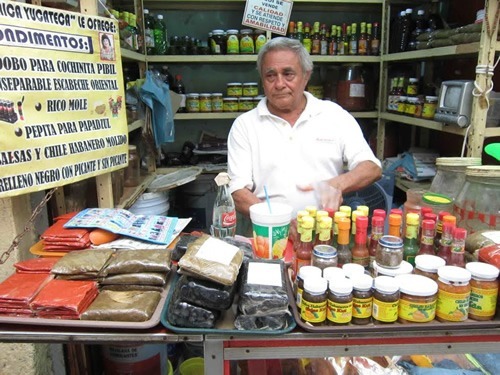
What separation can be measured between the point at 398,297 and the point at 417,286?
50 mm

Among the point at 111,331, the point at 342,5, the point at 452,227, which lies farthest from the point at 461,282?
the point at 342,5

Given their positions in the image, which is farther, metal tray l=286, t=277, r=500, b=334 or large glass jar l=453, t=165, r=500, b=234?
large glass jar l=453, t=165, r=500, b=234

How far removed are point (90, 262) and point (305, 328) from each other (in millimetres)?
621

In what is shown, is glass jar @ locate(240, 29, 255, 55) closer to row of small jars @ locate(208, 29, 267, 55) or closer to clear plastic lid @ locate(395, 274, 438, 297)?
row of small jars @ locate(208, 29, 267, 55)

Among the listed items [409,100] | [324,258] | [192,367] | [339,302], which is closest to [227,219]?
[324,258]

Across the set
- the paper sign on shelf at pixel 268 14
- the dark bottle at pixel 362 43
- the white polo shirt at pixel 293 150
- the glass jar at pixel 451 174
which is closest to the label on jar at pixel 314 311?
the glass jar at pixel 451 174

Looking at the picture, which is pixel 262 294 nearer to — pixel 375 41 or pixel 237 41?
pixel 237 41

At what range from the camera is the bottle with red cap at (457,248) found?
99 centimetres

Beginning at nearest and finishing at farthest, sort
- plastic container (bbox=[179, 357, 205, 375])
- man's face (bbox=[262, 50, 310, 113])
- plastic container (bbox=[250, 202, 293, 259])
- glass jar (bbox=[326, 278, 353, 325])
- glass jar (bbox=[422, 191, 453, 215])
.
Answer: glass jar (bbox=[326, 278, 353, 325])
plastic container (bbox=[250, 202, 293, 259])
glass jar (bbox=[422, 191, 453, 215])
plastic container (bbox=[179, 357, 205, 375])
man's face (bbox=[262, 50, 310, 113])

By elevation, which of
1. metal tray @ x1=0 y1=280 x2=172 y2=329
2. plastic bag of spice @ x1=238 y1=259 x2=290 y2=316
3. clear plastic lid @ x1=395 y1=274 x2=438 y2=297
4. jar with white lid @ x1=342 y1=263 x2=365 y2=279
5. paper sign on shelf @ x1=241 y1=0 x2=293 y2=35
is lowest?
metal tray @ x1=0 y1=280 x2=172 y2=329

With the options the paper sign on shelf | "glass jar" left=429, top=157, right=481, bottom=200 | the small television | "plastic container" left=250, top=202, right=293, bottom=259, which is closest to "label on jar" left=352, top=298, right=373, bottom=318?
"plastic container" left=250, top=202, right=293, bottom=259

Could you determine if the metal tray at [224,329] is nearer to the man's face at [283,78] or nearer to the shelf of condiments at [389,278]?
the shelf of condiments at [389,278]

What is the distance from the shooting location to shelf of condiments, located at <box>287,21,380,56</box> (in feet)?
11.0

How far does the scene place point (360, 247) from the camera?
3.55 feet
